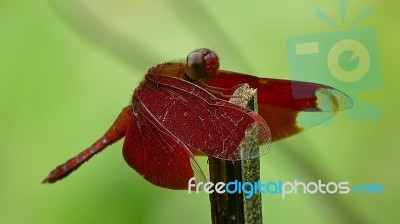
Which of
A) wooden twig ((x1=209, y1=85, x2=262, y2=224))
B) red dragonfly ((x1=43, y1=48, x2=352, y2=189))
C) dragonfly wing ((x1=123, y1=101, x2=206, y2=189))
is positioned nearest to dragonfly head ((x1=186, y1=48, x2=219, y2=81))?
red dragonfly ((x1=43, y1=48, x2=352, y2=189))

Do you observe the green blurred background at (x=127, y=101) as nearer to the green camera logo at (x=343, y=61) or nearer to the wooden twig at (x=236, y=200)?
the green camera logo at (x=343, y=61)

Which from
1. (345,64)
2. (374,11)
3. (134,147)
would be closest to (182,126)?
(134,147)

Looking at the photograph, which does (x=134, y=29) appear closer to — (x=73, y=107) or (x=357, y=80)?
(x=73, y=107)

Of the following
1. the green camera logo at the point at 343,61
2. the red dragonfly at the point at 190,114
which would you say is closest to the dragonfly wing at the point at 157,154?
the red dragonfly at the point at 190,114

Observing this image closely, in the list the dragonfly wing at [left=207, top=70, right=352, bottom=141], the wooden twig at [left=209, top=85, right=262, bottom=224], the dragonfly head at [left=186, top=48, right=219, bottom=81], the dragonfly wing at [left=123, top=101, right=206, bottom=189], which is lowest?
the wooden twig at [left=209, top=85, right=262, bottom=224]

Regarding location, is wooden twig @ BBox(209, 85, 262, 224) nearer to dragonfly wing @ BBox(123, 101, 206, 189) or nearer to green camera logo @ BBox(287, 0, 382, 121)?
dragonfly wing @ BBox(123, 101, 206, 189)

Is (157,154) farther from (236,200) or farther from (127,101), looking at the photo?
(236,200)

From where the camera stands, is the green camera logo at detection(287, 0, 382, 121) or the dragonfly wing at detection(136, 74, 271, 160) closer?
the dragonfly wing at detection(136, 74, 271, 160)
